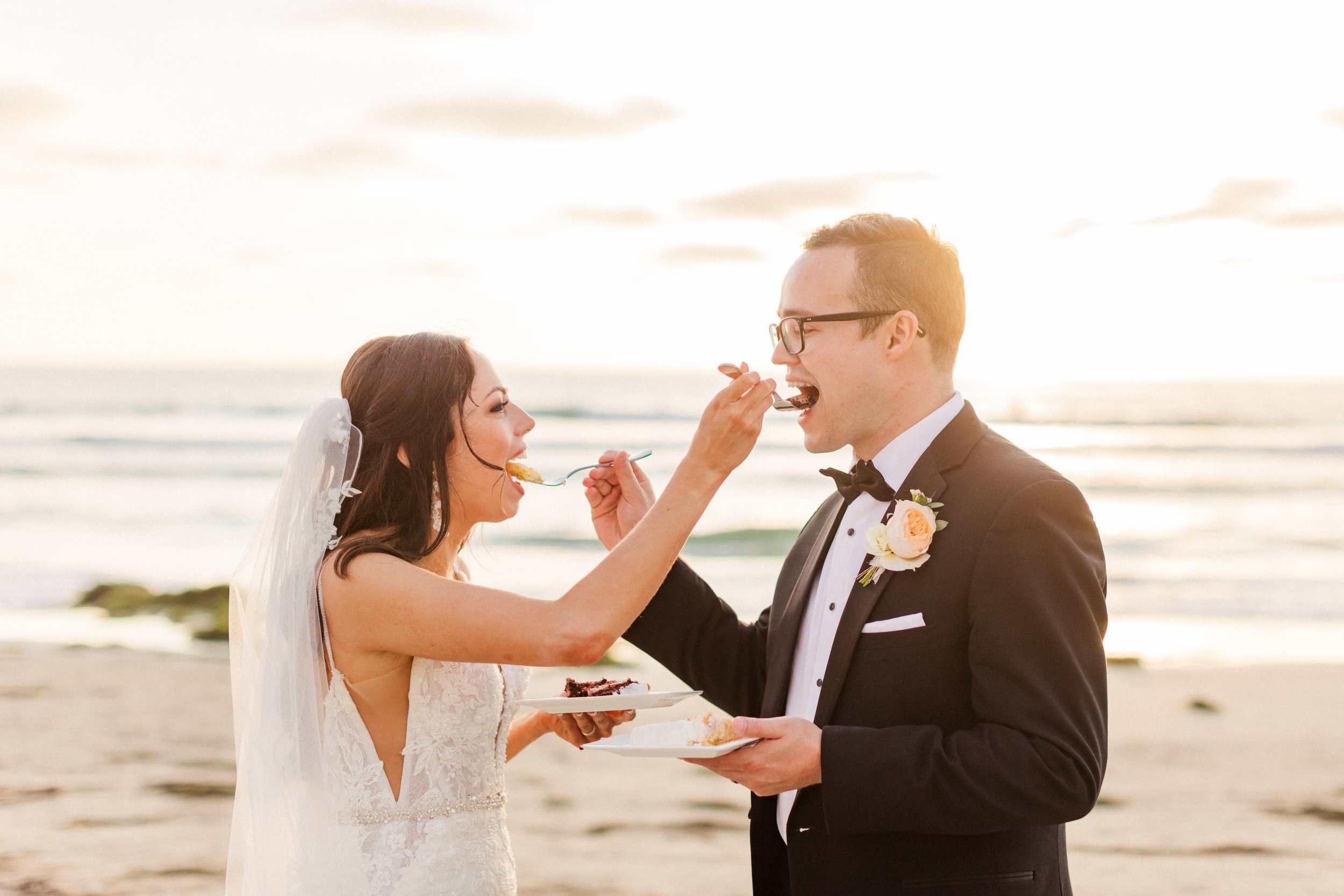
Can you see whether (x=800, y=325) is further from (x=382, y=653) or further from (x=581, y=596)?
(x=382, y=653)

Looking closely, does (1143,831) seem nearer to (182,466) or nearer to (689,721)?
(689,721)

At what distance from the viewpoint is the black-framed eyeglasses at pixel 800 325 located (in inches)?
134

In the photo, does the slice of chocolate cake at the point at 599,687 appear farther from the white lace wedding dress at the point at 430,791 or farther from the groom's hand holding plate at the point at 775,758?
the groom's hand holding plate at the point at 775,758

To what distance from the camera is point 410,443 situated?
349cm

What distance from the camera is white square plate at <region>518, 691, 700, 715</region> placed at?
2973 mm

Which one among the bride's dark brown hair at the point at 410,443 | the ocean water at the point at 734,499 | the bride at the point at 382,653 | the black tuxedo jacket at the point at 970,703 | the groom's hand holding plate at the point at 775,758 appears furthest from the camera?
the ocean water at the point at 734,499

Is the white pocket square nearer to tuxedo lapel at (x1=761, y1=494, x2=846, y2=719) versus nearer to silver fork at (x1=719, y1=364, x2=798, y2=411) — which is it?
tuxedo lapel at (x1=761, y1=494, x2=846, y2=719)

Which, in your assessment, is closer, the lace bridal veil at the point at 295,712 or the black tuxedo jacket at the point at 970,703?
the black tuxedo jacket at the point at 970,703

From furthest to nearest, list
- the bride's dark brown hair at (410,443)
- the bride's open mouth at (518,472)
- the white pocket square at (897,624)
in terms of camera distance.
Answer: the bride's open mouth at (518,472) → the bride's dark brown hair at (410,443) → the white pocket square at (897,624)

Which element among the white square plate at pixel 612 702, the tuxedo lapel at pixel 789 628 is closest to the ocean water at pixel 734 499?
the white square plate at pixel 612 702

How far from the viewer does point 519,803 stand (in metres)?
7.34

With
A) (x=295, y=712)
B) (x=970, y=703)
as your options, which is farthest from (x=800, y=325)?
(x=295, y=712)

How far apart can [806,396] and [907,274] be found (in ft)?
1.62

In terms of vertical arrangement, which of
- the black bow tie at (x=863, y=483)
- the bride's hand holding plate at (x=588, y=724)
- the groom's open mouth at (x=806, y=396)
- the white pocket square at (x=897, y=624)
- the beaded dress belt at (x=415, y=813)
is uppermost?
the groom's open mouth at (x=806, y=396)
